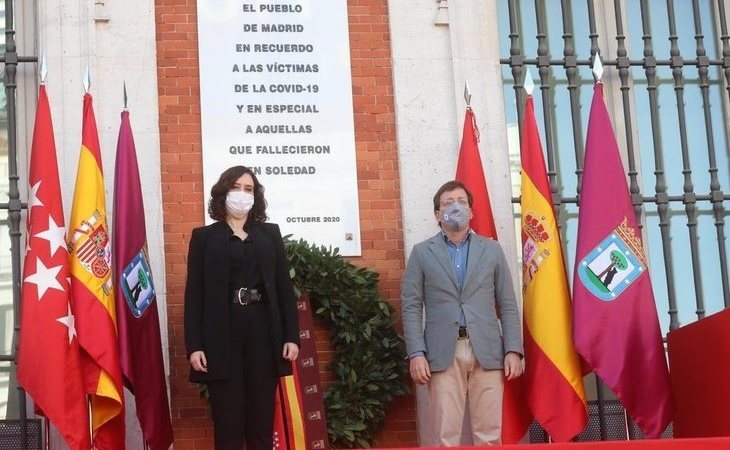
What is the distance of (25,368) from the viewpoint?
249 inches

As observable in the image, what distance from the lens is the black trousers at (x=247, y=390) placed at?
6016 millimetres

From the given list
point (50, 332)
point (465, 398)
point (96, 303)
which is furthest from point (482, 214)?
point (50, 332)

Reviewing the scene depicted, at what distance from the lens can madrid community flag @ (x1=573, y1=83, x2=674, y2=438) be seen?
667 cm

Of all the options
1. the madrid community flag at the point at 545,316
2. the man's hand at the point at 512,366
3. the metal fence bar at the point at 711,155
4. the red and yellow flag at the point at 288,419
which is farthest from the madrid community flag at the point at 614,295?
the red and yellow flag at the point at 288,419

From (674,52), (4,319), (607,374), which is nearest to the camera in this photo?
(607,374)

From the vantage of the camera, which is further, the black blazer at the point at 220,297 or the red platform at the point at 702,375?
the red platform at the point at 702,375

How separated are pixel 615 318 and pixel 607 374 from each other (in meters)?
0.28

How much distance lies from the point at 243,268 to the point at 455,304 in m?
0.99

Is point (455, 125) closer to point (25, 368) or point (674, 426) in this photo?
Answer: point (674, 426)

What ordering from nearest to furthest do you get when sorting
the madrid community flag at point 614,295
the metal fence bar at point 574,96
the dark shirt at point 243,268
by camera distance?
the dark shirt at point 243,268, the madrid community flag at point 614,295, the metal fence bar at point 574,96

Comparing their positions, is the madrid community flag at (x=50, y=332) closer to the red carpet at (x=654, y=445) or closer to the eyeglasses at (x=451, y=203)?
the eyeglasses at (x=451, y=203)

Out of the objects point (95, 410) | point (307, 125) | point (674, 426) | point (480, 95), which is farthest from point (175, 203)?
point (674, 426)

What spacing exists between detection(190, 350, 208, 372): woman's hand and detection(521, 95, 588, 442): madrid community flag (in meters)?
1.61

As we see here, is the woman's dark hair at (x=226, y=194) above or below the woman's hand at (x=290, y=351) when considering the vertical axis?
above
